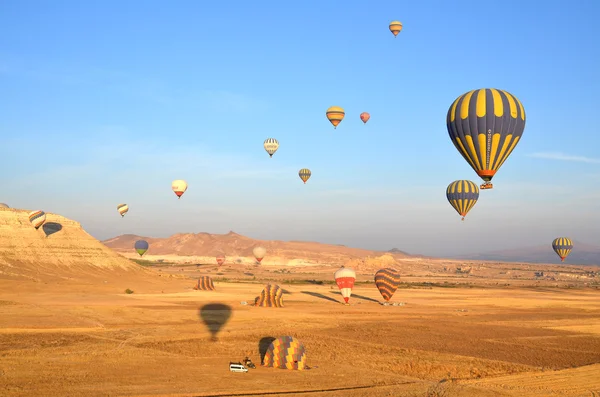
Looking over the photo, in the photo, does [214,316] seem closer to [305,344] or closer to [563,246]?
[305,344]

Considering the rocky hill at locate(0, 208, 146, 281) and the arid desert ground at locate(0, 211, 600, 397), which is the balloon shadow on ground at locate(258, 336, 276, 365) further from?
the rocky hill at locate(0, 208, 146, 281)

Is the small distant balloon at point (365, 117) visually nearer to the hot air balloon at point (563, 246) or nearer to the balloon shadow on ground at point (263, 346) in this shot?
the hot air balloon at point (563, 246)

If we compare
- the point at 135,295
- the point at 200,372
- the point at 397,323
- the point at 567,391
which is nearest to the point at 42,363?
the point at 200,372

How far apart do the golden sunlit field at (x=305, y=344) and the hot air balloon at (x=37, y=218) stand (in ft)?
69.0

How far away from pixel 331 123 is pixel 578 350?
48.0 meters

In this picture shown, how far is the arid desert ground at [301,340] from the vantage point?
2041 centimetres

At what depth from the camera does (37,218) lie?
70.5m

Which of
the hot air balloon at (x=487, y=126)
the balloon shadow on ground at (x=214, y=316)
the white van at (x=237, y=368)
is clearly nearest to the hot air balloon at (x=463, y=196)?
the hot air balloon at (x=487, y=126)

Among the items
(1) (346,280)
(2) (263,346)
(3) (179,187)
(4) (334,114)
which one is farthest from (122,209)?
(2) (263,346)

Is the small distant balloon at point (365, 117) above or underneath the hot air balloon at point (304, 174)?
above

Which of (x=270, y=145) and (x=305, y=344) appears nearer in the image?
(x=305, y=344)

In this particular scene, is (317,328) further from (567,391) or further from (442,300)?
(442,300)

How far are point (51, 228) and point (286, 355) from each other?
201 feet

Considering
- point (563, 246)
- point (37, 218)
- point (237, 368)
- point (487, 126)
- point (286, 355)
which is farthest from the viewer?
point (563, 246)
